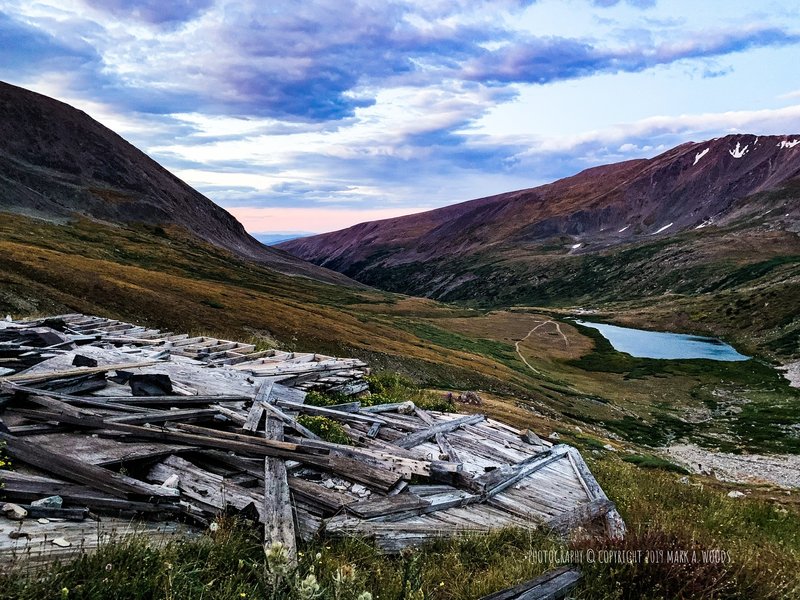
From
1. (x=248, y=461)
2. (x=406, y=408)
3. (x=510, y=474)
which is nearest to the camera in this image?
(x=248, y=461)

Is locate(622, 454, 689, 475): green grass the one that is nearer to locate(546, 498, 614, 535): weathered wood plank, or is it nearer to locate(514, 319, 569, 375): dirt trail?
locate(546, 498, 614, 535): weathered wood plank

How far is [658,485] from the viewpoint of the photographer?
14406 mm

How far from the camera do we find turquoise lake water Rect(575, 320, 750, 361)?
99100mm

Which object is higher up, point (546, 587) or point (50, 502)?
point (50, 502)

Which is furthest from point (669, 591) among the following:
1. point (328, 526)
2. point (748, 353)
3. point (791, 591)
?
point (748, 353)

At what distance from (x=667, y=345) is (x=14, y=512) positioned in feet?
409

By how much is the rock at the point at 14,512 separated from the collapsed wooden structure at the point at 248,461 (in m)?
0.02

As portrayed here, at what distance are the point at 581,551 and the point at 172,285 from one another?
57464 millimetres

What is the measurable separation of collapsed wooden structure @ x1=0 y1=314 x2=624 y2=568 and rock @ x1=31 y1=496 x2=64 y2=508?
0.04 meters

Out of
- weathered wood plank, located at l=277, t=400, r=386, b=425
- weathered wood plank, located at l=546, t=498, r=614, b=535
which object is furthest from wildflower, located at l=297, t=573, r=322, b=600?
weathered wood plank, located at l=277, t=400, r=386, b=425

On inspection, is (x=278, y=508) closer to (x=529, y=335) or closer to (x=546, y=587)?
(x=546, y=587)

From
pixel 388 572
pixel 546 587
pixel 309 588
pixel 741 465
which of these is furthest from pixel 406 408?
pixel 741 465

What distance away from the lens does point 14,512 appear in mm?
6125

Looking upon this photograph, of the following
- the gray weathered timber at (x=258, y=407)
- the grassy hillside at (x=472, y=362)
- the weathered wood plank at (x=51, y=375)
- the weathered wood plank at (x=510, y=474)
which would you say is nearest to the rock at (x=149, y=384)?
the weathered wood plank at (x=51, y=375)
